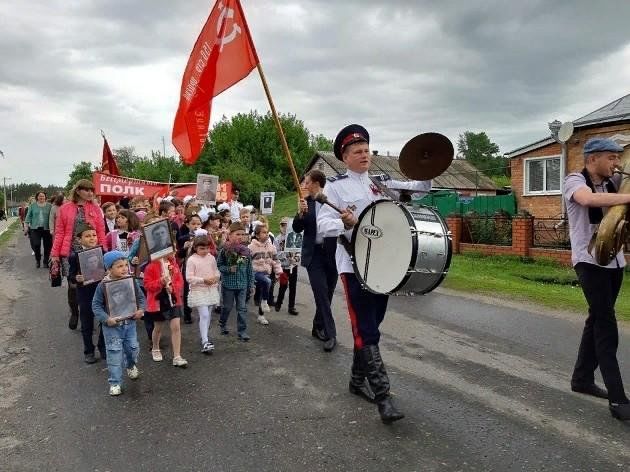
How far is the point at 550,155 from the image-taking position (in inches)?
743

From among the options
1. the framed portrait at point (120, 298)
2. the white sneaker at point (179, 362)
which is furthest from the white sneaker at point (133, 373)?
the framed portrait at point (120, 298)

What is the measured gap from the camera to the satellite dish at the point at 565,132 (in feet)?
54.9

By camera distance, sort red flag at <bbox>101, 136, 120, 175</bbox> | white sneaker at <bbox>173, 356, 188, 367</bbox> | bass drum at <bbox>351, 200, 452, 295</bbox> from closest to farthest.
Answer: bass drum at <bbox>351, 200, 452, 295</bbox>, white sneaker at <bbox>173, 356, 188, 367</bbox>, red flag at <bbox>101, 136, 120, 175</bbox>

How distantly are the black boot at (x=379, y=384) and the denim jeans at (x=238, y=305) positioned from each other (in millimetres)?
2589

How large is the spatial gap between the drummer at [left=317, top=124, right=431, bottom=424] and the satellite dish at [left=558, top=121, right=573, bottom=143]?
566 inches

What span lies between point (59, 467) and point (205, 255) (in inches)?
125

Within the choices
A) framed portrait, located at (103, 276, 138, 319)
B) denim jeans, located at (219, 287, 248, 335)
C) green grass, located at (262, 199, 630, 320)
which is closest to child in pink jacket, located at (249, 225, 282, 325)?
denim jeans, located at (219, 287, 248, 335)

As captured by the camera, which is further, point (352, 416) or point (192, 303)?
point (192, 303)

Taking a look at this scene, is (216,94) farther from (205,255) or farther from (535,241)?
(535,241)

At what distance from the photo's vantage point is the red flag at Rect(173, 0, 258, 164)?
6262mm

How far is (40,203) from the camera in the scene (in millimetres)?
13414

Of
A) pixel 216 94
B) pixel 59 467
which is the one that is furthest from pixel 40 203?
pixel 59 467

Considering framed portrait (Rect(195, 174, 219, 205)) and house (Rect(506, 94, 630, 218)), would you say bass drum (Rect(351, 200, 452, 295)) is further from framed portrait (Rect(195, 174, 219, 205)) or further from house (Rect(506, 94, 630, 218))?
house (Rect(506, 94, 630, 218))

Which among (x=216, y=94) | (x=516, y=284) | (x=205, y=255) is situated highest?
(x=216, y=94)
